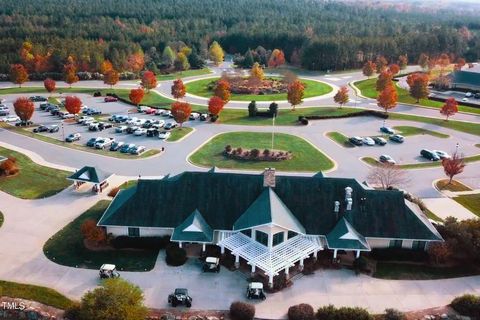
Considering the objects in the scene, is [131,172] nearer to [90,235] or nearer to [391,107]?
[90,235]

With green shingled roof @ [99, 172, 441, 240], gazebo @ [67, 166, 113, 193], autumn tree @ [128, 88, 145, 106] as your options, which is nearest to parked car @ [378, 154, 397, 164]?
green shingled roof @ [99, 172, 441, 240]

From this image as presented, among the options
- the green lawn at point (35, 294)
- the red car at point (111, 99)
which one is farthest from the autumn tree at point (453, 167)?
the red car at point (111, 99)

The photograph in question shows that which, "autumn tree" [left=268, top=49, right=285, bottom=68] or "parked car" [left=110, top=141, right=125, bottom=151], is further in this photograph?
"autumn tree" [left=268, top=49, right=285, bottom=68]

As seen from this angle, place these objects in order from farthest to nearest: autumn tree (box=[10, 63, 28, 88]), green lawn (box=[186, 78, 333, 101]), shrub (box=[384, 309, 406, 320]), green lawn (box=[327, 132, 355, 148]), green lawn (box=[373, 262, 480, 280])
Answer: autumn tree (box=[10, 63, 28, 88])
green lawn (box=[186, 78, 333, 101])
green lawn (box=[327, 132, 355, 148])
green lawn (box=[373, 262, 480, 280])
shrub (box=[384, 309, 406, 320])

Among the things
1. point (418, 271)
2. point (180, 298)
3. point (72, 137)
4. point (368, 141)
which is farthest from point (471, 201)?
point (72, 137)

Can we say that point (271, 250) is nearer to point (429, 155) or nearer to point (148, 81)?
point (429, 155)

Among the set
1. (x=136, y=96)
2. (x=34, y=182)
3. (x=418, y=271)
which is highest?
(x=136, y=96)

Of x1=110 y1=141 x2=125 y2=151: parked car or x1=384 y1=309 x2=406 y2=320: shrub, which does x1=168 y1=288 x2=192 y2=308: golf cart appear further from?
x1=110 y1=141 x2=125 y2=151: parked car
